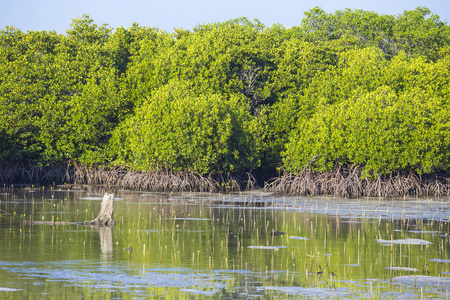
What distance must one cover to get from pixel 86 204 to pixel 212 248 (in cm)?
1266

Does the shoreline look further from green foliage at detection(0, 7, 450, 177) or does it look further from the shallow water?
the shallow water

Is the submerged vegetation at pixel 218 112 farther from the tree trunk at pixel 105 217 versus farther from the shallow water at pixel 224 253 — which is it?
the tree trunk at pixel 105 217

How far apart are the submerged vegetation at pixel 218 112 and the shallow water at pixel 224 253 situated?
35.8 feet

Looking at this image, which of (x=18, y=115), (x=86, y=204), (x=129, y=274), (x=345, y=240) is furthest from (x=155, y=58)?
(x=129, y=274)

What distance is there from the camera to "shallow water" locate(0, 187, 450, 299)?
1244 cm

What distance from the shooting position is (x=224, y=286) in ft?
41.5

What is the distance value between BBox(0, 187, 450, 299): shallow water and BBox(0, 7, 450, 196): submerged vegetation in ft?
35.8

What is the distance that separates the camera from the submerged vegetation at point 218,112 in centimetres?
3903

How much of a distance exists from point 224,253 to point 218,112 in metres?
24.9

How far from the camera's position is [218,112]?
4084 centimetres

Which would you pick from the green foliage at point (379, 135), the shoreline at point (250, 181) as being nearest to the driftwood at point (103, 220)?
the shoreline at point (250, 181)

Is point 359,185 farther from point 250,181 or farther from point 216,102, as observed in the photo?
point 216,102

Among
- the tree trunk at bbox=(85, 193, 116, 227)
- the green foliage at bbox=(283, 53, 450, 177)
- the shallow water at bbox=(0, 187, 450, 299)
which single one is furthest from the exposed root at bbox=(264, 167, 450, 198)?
the tree trunk at bbox=(85, 193, 116, 227)

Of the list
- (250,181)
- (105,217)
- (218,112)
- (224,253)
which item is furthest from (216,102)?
(224,253)
